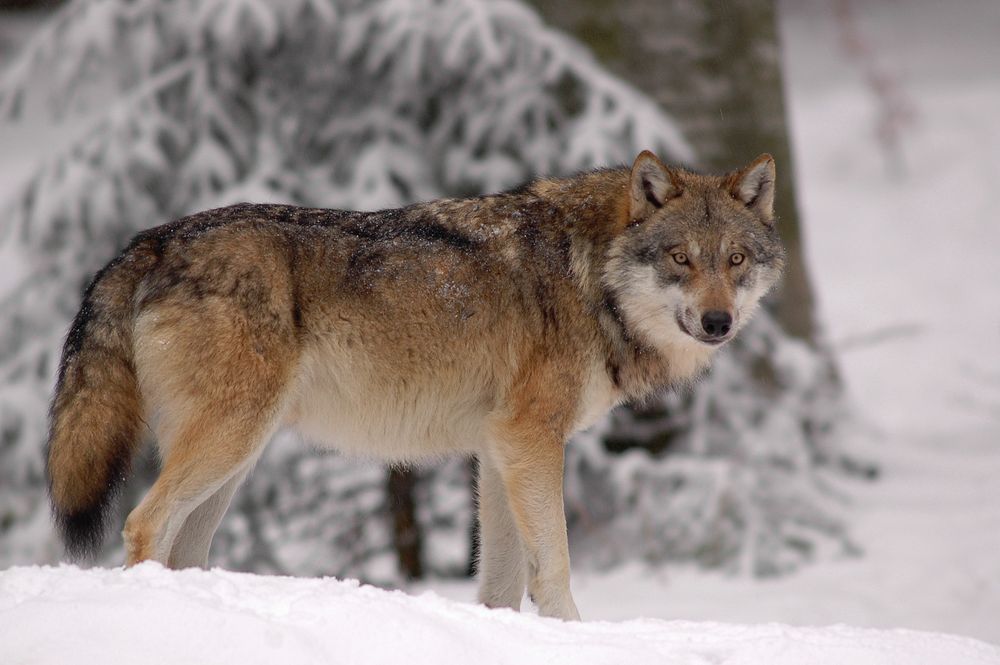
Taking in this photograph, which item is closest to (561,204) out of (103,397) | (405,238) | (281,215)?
(405,238)

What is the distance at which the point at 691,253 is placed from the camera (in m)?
4.15

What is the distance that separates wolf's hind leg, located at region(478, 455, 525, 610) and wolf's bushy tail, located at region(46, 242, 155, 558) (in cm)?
137

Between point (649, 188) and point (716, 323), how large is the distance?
0.66 m

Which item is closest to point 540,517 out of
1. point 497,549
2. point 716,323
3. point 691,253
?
point 497,549

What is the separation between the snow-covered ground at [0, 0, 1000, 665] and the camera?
2.64m

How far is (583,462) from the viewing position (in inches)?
285

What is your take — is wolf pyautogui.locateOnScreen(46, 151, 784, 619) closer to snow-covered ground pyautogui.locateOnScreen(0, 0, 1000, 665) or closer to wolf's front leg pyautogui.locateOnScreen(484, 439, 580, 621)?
wolf's front leg pyautogui.locateOnScreen(484, 439, 580, 621)

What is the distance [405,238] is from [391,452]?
849 millimetres

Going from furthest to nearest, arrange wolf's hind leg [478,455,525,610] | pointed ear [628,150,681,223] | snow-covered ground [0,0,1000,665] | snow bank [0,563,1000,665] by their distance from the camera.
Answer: wolf's hind leg [478,455,525,610]
pointed ear [628,150,681,223]
snow-covered ground [0,0,1000,665]
snow bank [0,563,1000,665]

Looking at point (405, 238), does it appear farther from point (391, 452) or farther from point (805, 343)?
point (805, 343)

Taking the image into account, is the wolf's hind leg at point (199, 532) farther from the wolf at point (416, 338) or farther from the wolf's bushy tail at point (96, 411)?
the wolf's bushy tail at point (96, 411)

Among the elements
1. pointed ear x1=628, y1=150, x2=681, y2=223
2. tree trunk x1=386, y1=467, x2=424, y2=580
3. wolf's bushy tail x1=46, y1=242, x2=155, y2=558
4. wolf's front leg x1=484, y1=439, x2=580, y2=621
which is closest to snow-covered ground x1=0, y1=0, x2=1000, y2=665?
tree trunk x1=386, y1=467, x2=424, y2=580

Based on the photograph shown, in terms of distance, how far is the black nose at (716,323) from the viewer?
400 centimetres

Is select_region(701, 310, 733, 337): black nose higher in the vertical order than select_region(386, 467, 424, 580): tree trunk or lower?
higher
